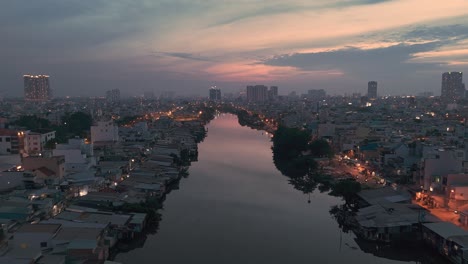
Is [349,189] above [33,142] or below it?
below

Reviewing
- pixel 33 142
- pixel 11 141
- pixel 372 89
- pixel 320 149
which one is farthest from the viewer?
pixel 372 89

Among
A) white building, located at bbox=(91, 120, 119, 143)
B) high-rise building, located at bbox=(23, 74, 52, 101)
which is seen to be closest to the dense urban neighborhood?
white building, located at bbox=(91, 120, 119, 143)

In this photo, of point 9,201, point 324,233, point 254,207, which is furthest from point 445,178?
point 9,201

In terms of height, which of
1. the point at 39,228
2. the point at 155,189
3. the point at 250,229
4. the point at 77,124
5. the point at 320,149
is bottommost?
the point at 250,229

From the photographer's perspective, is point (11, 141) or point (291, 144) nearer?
point (11, 141)

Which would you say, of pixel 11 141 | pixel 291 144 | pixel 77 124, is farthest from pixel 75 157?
pixel 77 124

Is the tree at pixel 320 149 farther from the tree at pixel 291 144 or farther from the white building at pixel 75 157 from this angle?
the white building at pixel 75 157

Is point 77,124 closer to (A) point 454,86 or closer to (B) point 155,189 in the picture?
(B) point 155,189
